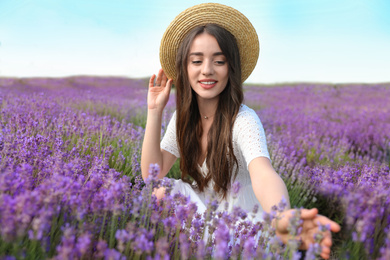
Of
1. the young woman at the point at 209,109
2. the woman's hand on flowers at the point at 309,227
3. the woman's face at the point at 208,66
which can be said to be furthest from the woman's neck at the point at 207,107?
the woman's hand on flowers at the point at 309,227

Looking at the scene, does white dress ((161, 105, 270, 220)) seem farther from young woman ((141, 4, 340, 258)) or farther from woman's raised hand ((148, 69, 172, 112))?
woman's raised hand ((148, 69, 172, 112))

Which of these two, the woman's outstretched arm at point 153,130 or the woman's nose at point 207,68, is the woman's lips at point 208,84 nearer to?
the woman's nose at point 207,68

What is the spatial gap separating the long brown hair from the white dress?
5 cm

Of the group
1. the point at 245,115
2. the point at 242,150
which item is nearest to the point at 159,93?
the point at 245,115

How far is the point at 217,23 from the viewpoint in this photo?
2.44 meters

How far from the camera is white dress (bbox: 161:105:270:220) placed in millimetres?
2018

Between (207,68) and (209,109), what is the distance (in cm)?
47

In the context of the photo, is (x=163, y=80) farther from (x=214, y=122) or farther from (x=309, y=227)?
(x=309, y=227)

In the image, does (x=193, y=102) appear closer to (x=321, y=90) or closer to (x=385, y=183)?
(x=385, y=183)

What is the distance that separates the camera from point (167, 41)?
268 centimetres

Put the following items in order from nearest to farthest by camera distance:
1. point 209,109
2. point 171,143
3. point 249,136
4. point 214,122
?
point 249,136
point 214,122
point 209,109
point 171,143

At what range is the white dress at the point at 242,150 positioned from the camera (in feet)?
6.62

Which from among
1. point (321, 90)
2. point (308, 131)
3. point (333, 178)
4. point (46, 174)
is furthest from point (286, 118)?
point (321, 90)

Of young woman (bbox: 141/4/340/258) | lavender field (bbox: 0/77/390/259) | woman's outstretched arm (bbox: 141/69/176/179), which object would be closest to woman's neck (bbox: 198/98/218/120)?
young woman (bbox: 141/4/340/258)
